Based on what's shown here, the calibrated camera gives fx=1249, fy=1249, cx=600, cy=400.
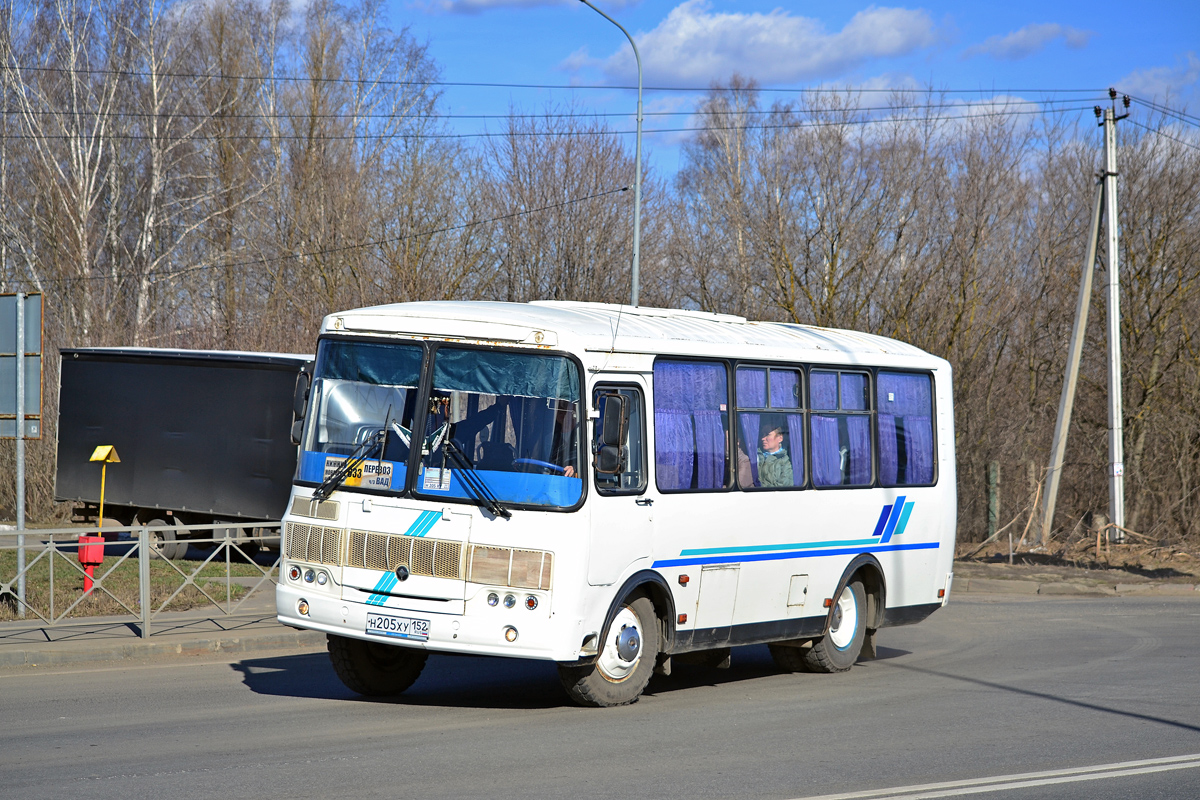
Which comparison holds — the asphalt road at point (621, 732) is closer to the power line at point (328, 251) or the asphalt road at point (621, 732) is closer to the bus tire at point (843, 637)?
the bus tire at point (843, 637)

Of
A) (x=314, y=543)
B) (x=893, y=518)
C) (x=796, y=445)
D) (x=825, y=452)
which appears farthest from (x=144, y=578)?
(x=893, y=518)

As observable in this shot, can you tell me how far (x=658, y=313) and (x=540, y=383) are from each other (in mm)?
2199

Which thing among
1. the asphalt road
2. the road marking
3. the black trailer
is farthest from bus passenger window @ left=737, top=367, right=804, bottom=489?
the black trailer

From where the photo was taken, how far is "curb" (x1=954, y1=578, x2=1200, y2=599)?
19125 mm

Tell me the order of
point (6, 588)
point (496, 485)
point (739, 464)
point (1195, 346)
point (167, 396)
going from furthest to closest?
point (1195, 346) → point (167, 396) → point (6, 588) → point (739, 464) → point (496, 485)

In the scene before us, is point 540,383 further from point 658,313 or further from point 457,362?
point 658,313

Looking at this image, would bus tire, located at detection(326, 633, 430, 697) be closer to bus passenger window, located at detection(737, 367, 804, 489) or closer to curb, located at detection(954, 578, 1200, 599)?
bus passenger window, located at detection(737, 367, 804, 489)

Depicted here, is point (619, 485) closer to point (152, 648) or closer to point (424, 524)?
point (424, 524)

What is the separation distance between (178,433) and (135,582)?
910cm

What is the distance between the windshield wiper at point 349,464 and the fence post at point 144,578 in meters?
3.89

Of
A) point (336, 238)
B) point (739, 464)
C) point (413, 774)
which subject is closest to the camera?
point (413, 774)

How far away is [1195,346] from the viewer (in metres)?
27.2

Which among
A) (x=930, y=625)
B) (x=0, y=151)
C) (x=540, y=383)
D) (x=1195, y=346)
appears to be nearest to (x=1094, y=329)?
(x=1195, y=346)

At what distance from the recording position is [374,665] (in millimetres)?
9648
